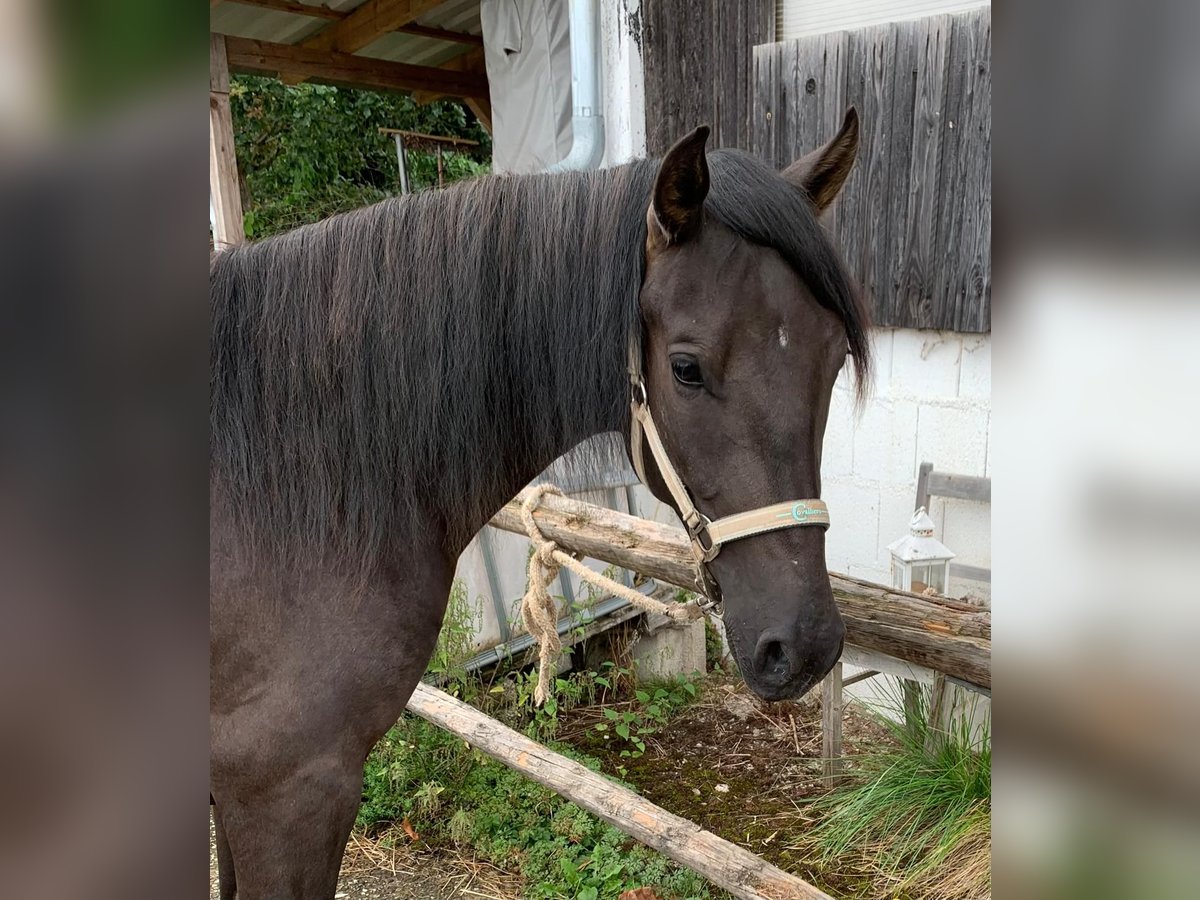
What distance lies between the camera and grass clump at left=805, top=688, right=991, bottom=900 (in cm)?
251

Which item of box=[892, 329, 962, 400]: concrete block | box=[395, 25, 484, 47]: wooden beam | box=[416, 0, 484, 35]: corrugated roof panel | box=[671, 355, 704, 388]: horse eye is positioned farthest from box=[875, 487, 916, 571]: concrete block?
box=[395, 25, 484, 47]: wooden beam

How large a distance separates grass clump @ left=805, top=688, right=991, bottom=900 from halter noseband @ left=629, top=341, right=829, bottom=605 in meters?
1.59

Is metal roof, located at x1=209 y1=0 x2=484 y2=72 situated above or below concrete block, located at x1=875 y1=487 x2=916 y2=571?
above

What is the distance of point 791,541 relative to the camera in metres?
1.32

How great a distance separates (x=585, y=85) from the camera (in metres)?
4.12

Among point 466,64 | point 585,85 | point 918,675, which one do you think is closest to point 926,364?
point 918,675

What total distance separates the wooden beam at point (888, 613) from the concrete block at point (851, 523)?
127 centimetres

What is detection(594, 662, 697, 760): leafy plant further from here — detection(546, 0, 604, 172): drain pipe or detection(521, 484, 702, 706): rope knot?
detection(546, 0, 604, 172): drain pipe

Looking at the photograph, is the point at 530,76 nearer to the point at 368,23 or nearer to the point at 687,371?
the point at 368,23

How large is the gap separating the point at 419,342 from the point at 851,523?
Result: 8.63 ft

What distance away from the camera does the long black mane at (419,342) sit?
1.45m

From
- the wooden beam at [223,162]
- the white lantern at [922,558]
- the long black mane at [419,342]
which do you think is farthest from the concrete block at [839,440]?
the wooden beam at [223,162]
